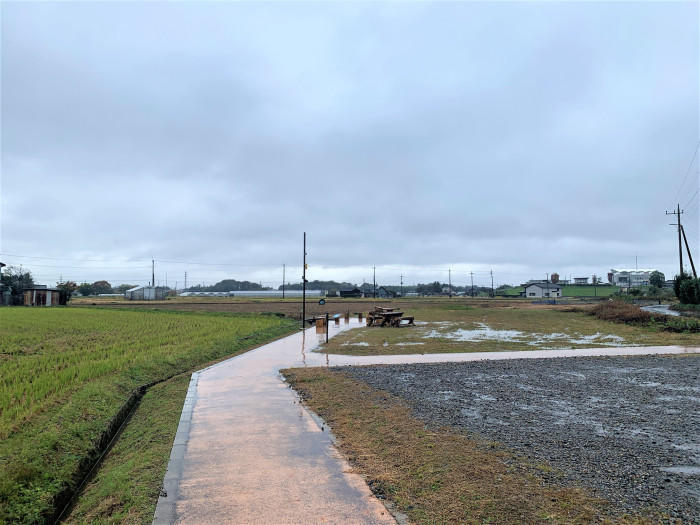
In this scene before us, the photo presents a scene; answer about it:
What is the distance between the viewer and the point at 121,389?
1002 cm

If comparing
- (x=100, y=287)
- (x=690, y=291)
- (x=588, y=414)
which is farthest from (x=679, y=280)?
(x=100, y=287)

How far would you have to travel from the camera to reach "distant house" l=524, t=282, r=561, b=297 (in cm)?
10031

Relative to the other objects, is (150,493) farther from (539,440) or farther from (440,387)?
(440,387)

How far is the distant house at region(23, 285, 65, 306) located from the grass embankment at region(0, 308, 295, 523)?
4156cm

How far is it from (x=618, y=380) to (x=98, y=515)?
1019cm

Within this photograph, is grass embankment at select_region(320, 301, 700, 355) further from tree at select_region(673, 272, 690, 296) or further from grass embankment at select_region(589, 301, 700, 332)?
tree at select_region(673, 272, 690, 296)

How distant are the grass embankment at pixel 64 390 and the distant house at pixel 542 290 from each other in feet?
306

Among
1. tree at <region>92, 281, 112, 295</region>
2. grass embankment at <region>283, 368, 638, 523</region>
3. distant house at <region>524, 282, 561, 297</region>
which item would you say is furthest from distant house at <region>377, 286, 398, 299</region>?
grass embankment at <region>283, 368, 638, 523</region>

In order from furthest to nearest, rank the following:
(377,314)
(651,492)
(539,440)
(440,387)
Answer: (377,314) < (440,387) < (539,440) < (651,492)

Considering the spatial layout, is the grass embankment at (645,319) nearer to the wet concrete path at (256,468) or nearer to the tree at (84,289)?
the wet concrete path at (256,468)

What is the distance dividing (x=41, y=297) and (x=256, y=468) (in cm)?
6268

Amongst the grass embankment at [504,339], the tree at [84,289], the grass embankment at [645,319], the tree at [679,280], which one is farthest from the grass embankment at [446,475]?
the tree at [84,289]

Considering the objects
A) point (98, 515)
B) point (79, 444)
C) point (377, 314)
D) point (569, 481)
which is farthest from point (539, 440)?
point (377, 314)

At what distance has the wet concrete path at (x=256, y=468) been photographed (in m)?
4.06
